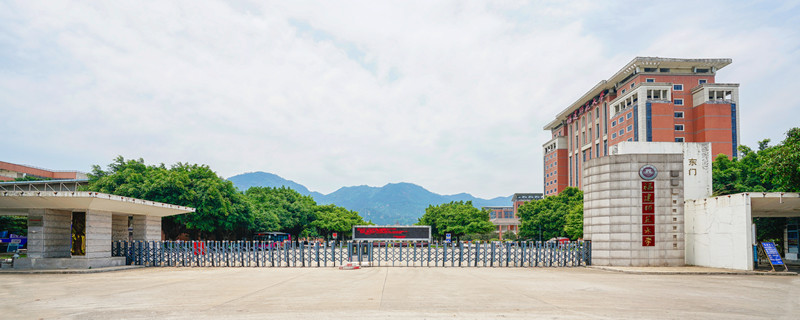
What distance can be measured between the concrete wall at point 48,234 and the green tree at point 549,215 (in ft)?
164

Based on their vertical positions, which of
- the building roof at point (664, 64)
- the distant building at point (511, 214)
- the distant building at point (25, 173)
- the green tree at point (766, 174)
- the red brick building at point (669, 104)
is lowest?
the distant building at point (511, 214)

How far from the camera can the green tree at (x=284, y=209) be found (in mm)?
57169

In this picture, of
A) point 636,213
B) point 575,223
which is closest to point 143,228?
point 636,213

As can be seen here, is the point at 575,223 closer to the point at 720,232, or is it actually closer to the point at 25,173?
the point at 720,232

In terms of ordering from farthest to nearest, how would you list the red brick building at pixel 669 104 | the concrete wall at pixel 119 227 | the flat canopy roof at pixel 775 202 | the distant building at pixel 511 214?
the distant building at pixel 511 214 → the red brick building at pixel 669 104 → the concrete wall at pixel 119 227 → the flat canopy roof at pixel 775 202

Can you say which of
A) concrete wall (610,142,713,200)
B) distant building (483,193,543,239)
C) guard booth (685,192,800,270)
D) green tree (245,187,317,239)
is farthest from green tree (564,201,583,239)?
distant building (483,193,543,239)

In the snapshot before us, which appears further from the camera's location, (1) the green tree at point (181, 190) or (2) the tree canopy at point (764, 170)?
(1) the green tree at point (181, 190)

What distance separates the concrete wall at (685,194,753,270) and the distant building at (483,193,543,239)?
3906 inches

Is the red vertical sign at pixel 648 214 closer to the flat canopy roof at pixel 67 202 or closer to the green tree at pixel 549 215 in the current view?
the flat canopy roof at pixel 67 202

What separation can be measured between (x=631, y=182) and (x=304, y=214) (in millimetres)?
49663

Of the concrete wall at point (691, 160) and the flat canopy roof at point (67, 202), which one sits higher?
the concrete wall at point (691, 160)

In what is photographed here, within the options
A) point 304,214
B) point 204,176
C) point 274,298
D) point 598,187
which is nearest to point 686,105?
point 304,214

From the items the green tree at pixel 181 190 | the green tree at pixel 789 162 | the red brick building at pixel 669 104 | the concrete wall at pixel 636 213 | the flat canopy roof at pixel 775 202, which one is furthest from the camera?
the red brick building at pixel 669 104

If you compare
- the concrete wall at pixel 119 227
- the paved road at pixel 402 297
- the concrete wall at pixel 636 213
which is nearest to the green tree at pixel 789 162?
the concrete wall at pixel 636 213
